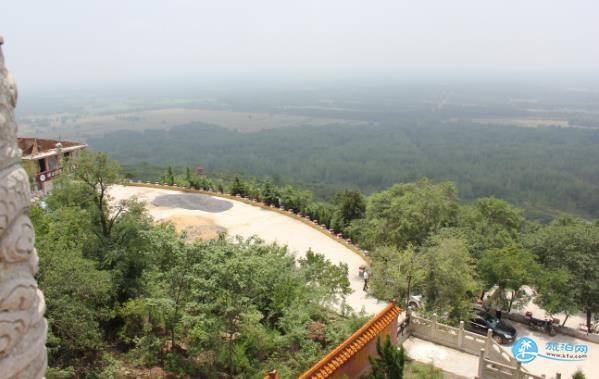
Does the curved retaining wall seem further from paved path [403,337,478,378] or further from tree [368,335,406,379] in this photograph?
tree [368,335,406,379]

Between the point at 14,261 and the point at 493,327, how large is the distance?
14122mm

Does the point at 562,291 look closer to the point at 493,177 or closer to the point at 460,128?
the point at 493,177

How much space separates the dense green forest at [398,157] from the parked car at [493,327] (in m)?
47.7

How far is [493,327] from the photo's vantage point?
1489 centimetres

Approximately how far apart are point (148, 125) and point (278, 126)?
1745 inches

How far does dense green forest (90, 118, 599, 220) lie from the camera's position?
3056 inches

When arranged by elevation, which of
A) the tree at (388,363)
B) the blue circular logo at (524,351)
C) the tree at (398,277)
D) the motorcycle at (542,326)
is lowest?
the motorcycle at (542,326)

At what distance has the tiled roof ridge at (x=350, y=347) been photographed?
8.32 metres

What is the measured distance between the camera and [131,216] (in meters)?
12.0

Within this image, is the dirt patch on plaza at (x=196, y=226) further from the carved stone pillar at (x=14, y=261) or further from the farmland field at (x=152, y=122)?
the farmland field at (x=152, y=122)

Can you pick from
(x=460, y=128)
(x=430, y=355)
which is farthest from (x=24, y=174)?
(x=460, y=128)

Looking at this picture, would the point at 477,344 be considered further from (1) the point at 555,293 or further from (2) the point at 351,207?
(2) the point at 351,207

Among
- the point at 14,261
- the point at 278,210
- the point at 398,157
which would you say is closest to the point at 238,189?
the point at 278,210

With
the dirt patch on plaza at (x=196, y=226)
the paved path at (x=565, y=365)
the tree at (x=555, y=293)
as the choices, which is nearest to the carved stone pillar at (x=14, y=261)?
the paved path at (x=565, y=365)
